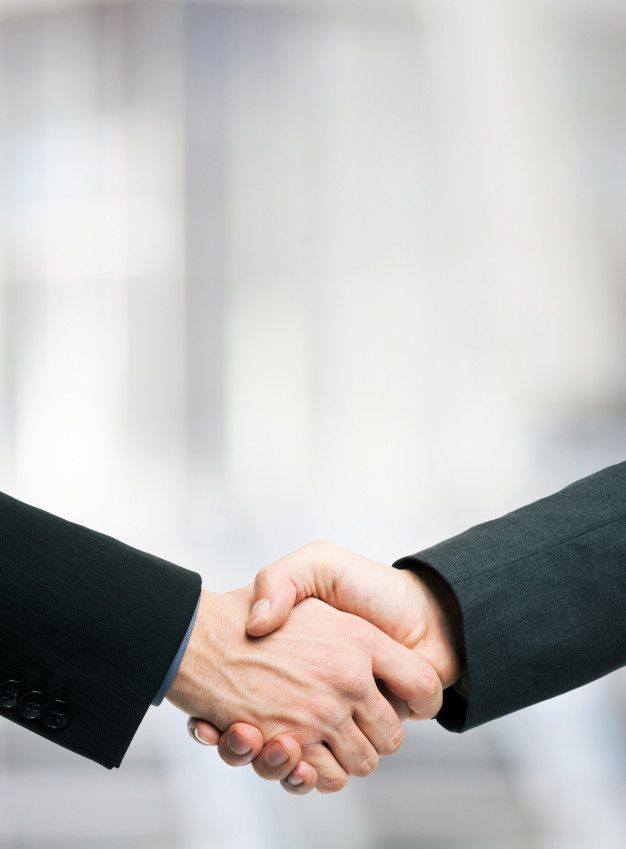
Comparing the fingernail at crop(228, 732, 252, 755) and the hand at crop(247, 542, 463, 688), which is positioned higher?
the hand at crop(247, 542, 463, 688)

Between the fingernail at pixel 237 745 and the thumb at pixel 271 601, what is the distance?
0.39ft

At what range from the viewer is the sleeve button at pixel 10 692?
0.92 metres

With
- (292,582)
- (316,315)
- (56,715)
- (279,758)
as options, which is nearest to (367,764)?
(279,758)

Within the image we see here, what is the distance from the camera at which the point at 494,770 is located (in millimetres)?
2271

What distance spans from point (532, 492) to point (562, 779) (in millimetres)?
714

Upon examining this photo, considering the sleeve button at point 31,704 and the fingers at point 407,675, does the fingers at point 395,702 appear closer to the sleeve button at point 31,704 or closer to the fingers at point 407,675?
the fingers at point 407,675

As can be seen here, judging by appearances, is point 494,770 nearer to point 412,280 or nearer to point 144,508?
point 144,508

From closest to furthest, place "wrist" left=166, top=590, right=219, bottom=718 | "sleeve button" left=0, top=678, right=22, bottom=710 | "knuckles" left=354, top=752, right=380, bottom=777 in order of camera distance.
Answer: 1. "sleeve button" left=0, top=678, right=22, bottom=710
2. "wrist" left=166, top=590, right=219, bottom=718
3. "knuckles" left=354, top=752, right=380, bottom=777

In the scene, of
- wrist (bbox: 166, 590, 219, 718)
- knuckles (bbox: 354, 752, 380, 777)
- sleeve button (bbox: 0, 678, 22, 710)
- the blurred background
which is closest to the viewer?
sleeve button (bbox: 0, 678, 22, 710)

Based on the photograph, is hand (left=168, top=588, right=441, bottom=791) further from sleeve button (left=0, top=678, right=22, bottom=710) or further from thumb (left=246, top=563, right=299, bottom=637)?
sleeve button (left=0, top=678, right=22, bottom=710)

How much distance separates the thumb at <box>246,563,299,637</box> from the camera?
3.61 ft

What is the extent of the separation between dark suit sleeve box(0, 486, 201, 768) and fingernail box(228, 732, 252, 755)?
6.0 inches

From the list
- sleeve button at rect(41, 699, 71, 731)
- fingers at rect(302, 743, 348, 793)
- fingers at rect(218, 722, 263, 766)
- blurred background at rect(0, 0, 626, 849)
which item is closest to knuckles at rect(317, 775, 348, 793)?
fingers at rect(302, 743, 348, 793)

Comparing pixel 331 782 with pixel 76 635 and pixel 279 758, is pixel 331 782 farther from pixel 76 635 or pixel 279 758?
pixel 76 635
